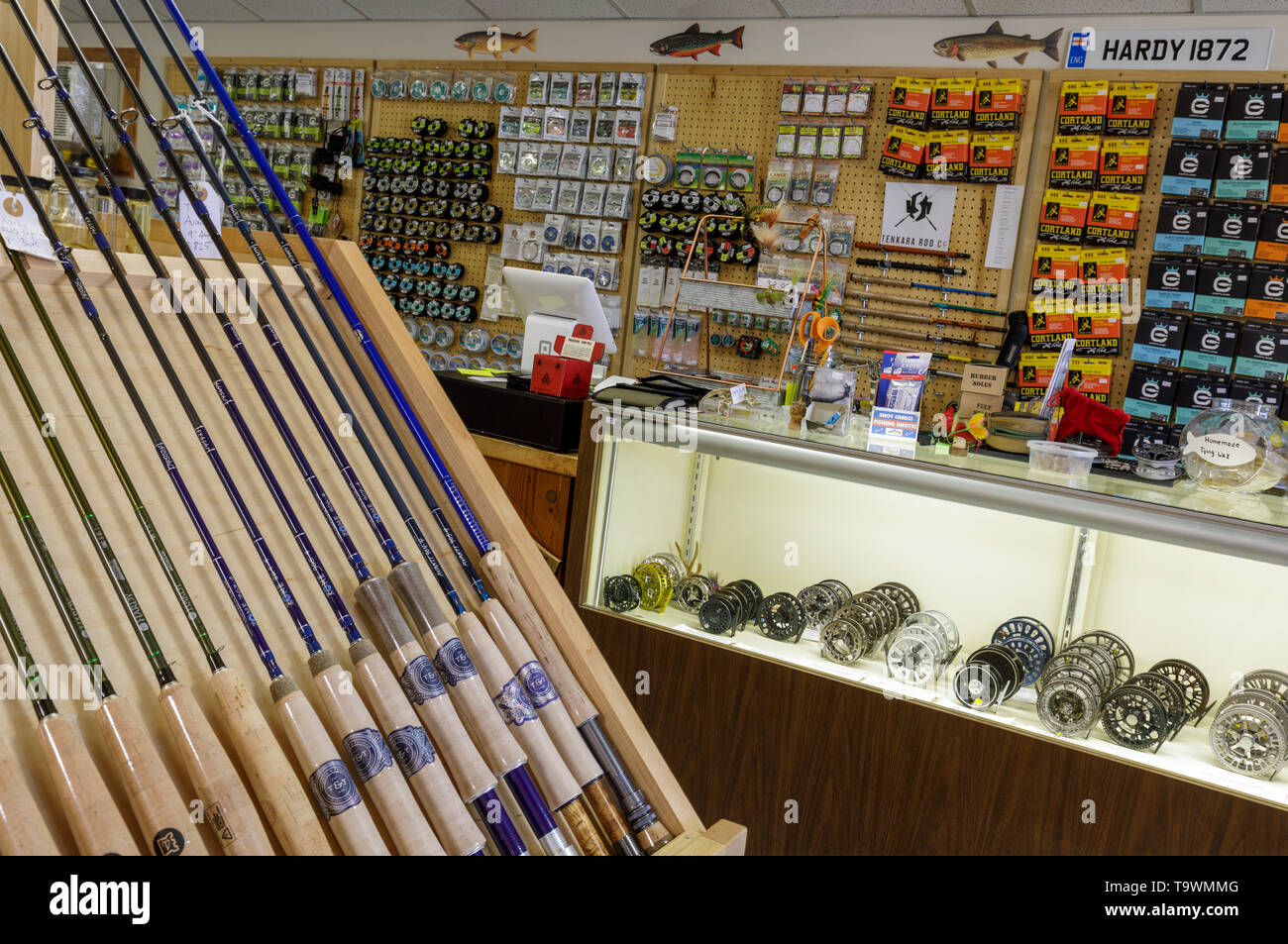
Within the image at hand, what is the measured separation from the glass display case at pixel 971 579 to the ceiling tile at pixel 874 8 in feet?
9.04

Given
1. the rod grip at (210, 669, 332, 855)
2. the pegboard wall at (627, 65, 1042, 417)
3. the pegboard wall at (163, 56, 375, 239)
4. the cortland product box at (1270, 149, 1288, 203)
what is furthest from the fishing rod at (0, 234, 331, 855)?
the pegboard wall at (163, 56, 375, 239)

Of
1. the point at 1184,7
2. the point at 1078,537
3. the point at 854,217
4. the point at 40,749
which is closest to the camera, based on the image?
the point at 40,749

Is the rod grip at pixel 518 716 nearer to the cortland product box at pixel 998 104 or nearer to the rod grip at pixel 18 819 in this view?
the rod grip at pixel 18 819

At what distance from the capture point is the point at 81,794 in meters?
0.74

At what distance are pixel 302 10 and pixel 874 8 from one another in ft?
11.5

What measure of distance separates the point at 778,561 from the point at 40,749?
2017 millimetres

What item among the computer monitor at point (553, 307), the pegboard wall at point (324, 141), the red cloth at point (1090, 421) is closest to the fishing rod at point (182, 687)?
the red cloth at point (1090, 421)

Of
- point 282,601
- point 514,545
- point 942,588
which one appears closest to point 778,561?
point 942,588

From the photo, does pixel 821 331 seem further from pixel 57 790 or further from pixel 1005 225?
pixel 1005 225

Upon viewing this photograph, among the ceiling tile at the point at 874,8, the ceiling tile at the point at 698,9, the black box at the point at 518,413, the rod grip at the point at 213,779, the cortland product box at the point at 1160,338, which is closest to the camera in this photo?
the rod grip at the point at 213,779

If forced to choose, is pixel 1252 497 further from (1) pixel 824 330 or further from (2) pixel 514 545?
(2) pixel 514 545

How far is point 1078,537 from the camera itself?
7.34ft

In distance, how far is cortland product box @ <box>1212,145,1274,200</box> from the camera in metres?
4.05

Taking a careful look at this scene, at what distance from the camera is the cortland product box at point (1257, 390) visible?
4098 millimetres
